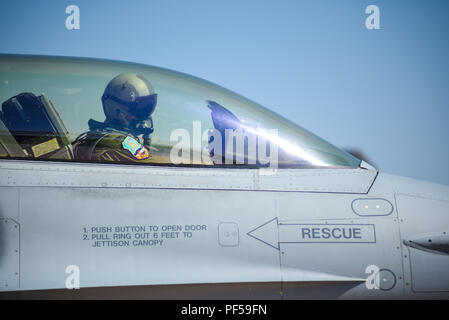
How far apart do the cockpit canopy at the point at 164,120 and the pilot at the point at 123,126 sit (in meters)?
0.05

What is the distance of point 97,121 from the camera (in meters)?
3.57

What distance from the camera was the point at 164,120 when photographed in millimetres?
3512

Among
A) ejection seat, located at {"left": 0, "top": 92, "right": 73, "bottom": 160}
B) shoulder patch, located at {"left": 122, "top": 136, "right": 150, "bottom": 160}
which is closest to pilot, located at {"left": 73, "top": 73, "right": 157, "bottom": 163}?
shoulder patch, located at {"left": 122, "top": 136, "right": 150, "bottom": 160}

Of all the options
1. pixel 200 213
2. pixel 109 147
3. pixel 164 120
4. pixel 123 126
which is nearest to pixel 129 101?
pixel 123 126

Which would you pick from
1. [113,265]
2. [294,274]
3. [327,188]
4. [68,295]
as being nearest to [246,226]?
[294,274]

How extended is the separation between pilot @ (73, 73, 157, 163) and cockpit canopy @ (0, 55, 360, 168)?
0.05 m

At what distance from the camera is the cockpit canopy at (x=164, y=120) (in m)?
3.36

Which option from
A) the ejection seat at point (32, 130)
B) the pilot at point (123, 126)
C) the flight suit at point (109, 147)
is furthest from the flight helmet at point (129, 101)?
the ejection seat at point (32, 130)

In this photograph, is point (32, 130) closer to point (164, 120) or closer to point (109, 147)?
point (109, 147)

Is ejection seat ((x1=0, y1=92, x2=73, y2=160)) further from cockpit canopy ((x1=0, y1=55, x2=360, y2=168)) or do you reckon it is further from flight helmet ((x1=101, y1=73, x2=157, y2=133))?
flight helmet ((x1=101, y1=73, x2=157, y2=133))

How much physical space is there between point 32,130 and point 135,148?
31.7 inches

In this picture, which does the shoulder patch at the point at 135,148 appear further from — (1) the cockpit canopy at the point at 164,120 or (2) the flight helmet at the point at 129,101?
(2) the flight helmet at the point at 129,101

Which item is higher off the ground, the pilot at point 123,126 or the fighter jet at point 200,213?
the pilot at point 123,126
